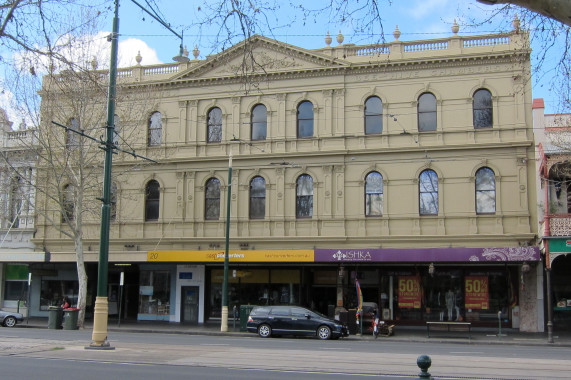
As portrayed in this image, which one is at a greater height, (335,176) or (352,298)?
(335,176)

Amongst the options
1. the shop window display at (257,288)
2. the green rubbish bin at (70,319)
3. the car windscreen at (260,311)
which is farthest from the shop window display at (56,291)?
the car windscreen at (260,311)

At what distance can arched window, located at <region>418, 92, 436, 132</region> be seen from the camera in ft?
97.5

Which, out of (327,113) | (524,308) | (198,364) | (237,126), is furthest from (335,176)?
(198,364)

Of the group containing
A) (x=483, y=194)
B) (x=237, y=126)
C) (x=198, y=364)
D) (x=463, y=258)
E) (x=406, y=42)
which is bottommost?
(x=198, y=364)

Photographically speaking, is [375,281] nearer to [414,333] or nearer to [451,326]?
[414,333]

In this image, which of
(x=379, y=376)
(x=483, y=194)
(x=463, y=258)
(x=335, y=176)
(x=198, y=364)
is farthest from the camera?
(x=335, y=176)

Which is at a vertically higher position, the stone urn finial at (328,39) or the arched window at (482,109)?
the stone urn finial at (328,39)

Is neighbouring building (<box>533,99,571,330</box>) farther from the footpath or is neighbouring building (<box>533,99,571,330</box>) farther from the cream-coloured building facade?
the footpath

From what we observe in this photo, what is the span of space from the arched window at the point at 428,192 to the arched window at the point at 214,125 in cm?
1090

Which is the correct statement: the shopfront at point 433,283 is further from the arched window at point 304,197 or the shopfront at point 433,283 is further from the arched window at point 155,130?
the arched window at point 155,130

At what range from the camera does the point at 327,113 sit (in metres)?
30.9

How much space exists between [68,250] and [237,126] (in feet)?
38.8

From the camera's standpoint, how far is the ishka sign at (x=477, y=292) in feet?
93.7

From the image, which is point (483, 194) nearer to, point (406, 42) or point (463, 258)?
point (463, 258)
